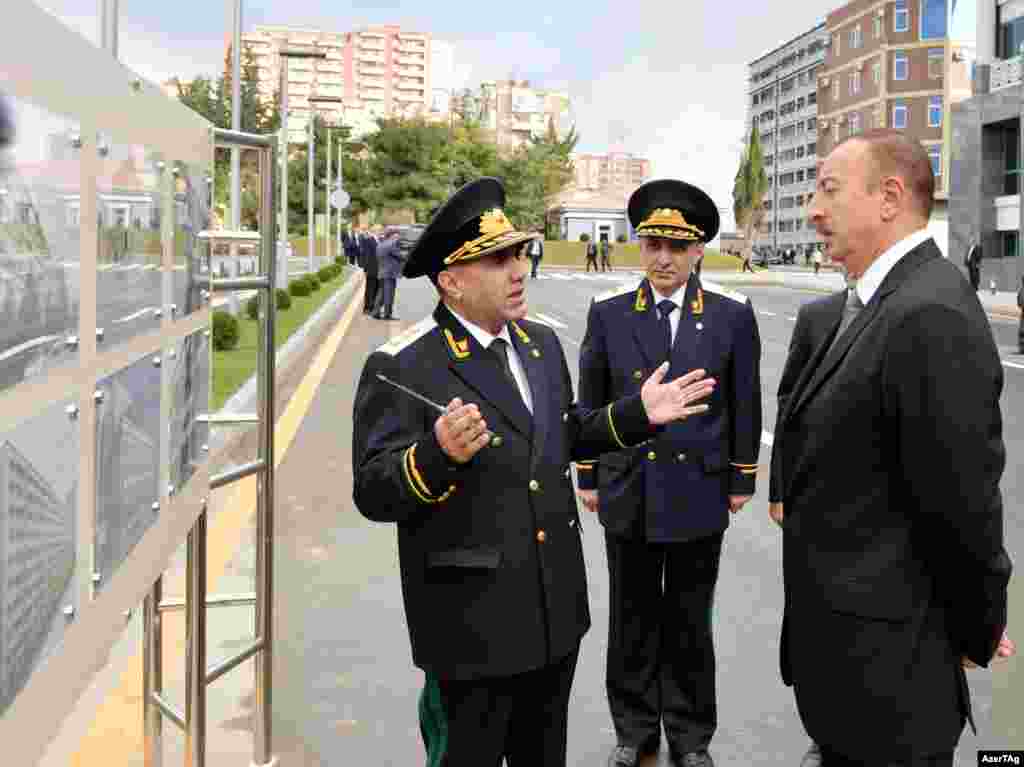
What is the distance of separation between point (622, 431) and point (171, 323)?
1.17 m

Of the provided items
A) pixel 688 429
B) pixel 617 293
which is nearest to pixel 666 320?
pixel 617 293

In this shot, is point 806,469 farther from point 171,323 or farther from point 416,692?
point 416,692

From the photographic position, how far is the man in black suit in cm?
267

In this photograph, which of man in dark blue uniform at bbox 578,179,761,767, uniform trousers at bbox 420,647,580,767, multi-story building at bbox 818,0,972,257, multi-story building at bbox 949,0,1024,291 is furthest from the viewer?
multi-story building at bbox 818,0,972,257

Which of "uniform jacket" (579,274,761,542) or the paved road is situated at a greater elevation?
"uniform jacket" (579,274,761,542)

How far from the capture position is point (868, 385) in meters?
2.76

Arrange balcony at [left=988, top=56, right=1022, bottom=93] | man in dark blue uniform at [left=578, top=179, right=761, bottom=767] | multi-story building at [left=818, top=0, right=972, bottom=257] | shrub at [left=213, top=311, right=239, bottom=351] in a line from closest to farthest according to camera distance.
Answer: man in dark blue uniform at [left=578, top=179, right=761, bottom=767] → shrub at [left=213, top=311, right=239, bottom=351] → balcony at [left=988, top=56, right=1022, bottom=93] → multi-story building at [left=818, top=0, right=972, bottom=257]

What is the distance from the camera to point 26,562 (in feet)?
5.63

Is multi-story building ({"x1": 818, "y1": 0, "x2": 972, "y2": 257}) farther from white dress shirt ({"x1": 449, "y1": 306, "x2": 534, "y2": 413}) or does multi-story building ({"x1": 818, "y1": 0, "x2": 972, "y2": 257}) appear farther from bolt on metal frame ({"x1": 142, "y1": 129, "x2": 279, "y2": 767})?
white dress shirt ({"x1": 449, "y1": 306, "x2": 534, "y2": 413})

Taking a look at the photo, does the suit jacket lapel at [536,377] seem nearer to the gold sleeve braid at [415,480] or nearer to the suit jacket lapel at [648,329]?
the gold sleeve braid at [415,480]

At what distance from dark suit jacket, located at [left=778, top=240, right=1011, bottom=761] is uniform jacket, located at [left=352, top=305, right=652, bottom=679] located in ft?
1.87

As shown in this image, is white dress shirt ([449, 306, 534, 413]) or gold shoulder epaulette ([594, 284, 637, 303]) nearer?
white dress shirt ([449, 306, 534, 413])

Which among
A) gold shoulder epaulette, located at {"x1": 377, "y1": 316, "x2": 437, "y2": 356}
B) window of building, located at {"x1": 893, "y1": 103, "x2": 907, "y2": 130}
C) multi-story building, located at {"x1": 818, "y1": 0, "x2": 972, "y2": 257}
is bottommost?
gold shoulder epaulette, located at {"x1": 377, "y1": 316, "x2": 437, "y2": 356}

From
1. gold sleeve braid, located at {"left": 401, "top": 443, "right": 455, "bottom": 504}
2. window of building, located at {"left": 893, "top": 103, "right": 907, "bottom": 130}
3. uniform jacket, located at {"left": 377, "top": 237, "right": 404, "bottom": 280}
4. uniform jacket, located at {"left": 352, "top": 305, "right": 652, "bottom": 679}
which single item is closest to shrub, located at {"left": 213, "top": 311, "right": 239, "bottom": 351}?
uniform jacket, located at {"left": 377, "top": 237, "right": 404, "bottom": 280}
